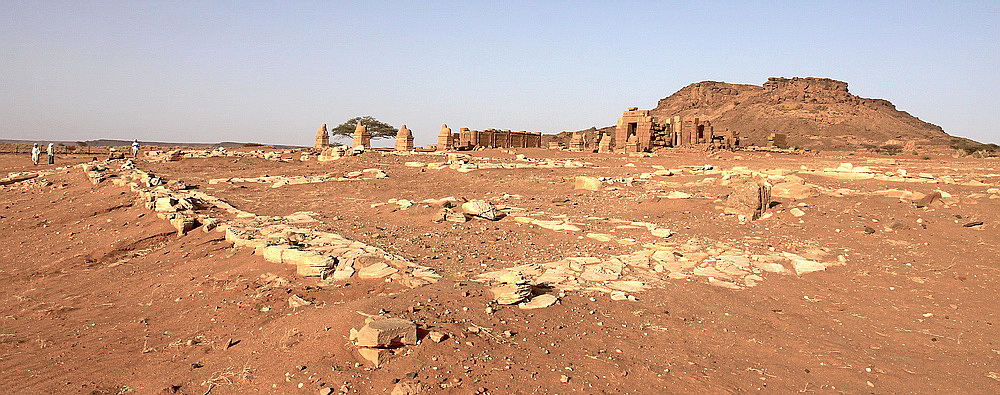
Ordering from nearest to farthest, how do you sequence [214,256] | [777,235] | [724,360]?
[724,360], [214,256], [777,235]

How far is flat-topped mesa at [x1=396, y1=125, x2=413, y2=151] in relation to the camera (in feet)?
96.1

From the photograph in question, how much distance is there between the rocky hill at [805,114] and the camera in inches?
2219

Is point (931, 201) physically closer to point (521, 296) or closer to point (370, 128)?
point (521, 296)

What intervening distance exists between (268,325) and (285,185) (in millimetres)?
10346

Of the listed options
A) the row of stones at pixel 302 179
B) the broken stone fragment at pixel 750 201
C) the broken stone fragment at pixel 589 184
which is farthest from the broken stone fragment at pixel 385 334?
the row of stones at pixel 302 179

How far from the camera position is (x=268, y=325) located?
14.6 ft

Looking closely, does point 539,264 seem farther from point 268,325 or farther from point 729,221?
point 729,221

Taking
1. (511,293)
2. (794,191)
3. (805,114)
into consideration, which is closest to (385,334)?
(511,293)

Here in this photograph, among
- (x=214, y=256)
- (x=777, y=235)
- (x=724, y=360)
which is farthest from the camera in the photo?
(x=777, y=235)

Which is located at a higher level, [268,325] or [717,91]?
[717,91]

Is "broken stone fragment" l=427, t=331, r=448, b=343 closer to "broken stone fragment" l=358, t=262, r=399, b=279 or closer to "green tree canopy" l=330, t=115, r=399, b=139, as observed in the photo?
"broken stone fragment" l=358, t=262, r=399, b=279

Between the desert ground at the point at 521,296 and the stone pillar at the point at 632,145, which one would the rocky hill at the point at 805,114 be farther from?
the desert ground at the point at 521,296

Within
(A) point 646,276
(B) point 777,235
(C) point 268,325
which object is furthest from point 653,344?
(B) point 777,235

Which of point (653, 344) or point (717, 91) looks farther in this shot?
point (717, 91)
